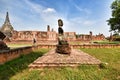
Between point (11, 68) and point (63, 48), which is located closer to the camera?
point (11, 68)

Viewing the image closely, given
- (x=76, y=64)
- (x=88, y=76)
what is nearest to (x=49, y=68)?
(x=76, y=64)

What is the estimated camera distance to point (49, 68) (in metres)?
6.87

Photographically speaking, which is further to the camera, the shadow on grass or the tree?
the tree

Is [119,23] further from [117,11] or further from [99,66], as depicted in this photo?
[99,66]

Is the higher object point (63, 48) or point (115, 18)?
point (115, 18)

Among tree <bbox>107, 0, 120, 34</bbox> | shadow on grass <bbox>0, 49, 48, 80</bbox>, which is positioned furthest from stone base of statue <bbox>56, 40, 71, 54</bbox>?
tree <bbox>107, 0, 120, 34</bbox>

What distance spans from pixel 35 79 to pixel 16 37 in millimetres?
35571

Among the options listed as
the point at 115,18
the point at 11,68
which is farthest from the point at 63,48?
the point at 115,18

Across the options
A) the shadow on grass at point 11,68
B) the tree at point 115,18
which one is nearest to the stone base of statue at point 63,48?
the shadow on grass at point 11,68

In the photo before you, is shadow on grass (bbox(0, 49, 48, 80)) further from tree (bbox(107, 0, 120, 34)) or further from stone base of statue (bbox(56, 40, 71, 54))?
tree (bbox(107, 0, 120, 34))

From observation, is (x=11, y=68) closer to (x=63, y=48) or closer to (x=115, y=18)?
(x=63, y=48)

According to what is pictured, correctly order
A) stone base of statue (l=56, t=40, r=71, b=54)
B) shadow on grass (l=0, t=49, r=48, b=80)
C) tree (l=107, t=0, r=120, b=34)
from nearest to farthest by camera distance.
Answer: shadow on grass (l=0, t=49, r=48, b=80) → stone base of statue (l=56, t=40, r=71, b=54) → tree (l=107, t=0, r=120, b=34)


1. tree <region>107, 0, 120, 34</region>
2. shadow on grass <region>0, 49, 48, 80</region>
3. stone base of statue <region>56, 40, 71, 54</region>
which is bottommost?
shadow on grass <region>0, 49, 48, 80</region>

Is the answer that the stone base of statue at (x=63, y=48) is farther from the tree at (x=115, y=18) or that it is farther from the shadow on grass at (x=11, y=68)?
the tree at (x=115, y=18)
